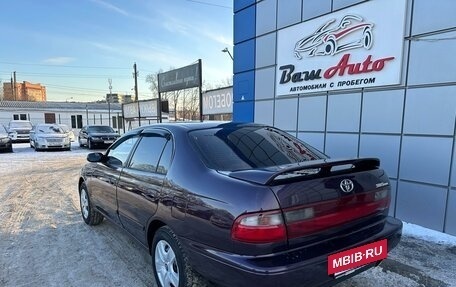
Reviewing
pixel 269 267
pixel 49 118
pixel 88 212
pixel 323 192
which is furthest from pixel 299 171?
pixel 49 118

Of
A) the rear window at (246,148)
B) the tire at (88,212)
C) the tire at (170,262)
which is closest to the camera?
the tire at (170,262)

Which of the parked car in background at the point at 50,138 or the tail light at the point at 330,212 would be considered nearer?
the tail light at the point at 330,212

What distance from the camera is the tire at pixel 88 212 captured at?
15.4ft

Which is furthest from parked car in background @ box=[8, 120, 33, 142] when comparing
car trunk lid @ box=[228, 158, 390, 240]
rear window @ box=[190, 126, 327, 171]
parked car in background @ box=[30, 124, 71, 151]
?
car trunk lid @ box=[228, 158, 390, 240]

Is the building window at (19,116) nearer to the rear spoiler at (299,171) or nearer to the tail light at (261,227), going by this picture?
the rear spoiler at (299,171)

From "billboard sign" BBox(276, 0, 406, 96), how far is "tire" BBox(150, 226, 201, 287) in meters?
4.22

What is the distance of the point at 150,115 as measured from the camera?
1828cm

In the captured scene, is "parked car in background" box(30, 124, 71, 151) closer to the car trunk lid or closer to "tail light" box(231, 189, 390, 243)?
the car trunk lid

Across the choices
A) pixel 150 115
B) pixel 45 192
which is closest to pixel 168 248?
pixel 45 192

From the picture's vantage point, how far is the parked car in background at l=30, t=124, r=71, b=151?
56.9 ft

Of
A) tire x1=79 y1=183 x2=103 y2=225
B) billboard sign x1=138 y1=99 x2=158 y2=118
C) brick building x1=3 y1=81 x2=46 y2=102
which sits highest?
brick building x1=3 y1=81 x2=46 y2=102

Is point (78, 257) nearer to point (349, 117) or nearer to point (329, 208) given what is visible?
point (329, 208)

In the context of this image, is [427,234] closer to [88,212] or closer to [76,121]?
[88,212]

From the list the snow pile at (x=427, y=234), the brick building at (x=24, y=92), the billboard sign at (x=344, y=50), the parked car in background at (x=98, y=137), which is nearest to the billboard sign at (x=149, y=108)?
the parked car in background at (x=98, y=137)
